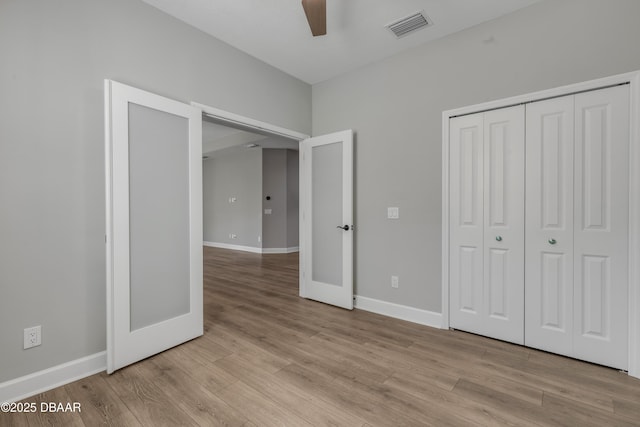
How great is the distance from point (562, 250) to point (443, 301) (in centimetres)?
108

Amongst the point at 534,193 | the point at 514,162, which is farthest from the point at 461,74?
the point at 534,193

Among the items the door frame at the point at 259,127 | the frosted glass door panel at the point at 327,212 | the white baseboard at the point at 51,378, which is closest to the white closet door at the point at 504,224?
the frosted glass door panel at the point at 327,212

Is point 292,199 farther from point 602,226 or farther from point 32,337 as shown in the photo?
point 602,226

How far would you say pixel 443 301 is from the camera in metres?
2.80

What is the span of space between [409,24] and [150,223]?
289cm

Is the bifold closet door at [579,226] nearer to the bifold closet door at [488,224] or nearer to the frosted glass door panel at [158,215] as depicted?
the bifold closet door at [488,224]

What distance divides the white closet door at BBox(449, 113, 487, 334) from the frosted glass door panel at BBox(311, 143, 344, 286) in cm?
127

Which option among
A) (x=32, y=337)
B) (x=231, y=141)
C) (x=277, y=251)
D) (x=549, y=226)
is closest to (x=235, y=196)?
(x=231, y=141)

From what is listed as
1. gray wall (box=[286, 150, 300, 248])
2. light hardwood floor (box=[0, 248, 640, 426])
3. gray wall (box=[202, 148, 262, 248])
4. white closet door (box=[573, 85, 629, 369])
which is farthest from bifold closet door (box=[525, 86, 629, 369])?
gray wall (box=[202, 148, 262, 248])

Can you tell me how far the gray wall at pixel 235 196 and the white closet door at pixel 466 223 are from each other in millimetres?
5928

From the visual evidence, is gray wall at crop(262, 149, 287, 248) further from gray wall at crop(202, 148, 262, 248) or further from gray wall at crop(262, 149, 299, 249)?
gray wall at crop(202, 148, 262, 248)

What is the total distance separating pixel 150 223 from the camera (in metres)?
2.25

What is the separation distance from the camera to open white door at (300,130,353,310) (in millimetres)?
3371

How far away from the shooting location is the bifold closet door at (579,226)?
6.71ft
